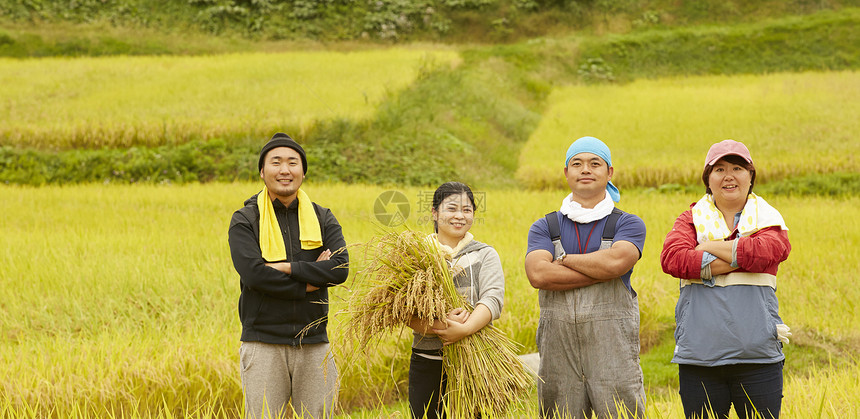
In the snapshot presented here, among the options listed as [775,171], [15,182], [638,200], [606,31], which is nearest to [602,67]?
[606,31]

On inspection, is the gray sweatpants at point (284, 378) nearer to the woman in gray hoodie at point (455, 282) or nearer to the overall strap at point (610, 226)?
the woman in gray hoodie at point (455, 282)

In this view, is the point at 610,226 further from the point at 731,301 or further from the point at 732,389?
the point at 732,389

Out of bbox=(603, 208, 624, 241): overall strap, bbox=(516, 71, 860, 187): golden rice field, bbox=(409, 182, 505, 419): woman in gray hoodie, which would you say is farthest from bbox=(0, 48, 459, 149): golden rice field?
bbox=(603, 208, 624, 241): overall strap

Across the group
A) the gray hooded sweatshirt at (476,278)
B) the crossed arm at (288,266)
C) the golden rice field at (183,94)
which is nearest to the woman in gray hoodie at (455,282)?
the gray hooded sweatshirt at (476,278)

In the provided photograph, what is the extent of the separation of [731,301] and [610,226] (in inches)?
24.7

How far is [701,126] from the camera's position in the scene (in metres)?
16.1

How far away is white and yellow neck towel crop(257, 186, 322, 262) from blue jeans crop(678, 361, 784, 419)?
1922mm

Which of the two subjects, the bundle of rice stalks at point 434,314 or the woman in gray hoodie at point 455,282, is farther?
the woman in gray hoodie at point 455,282

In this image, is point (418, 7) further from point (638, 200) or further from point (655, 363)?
point (655, 363)

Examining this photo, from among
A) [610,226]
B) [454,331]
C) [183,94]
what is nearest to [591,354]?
[610,226]

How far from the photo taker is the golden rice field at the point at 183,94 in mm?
14031

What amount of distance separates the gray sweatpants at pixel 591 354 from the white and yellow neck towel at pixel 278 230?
1267 mm

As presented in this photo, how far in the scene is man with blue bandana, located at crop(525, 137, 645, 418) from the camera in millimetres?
2957

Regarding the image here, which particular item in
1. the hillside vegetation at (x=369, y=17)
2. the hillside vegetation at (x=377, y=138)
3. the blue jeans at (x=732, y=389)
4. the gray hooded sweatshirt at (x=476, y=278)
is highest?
the hillside vegetation at (x=369, y=17)
